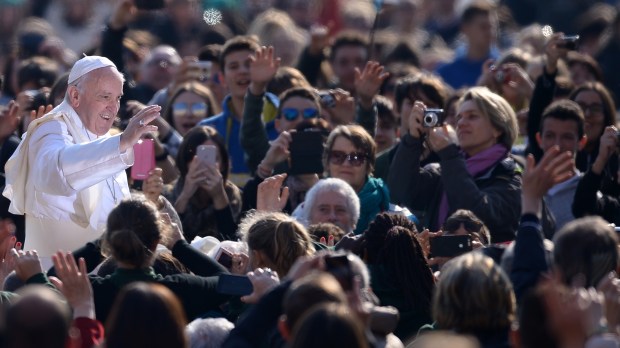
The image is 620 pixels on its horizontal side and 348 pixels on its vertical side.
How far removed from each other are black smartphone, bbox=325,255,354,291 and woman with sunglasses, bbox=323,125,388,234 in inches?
132

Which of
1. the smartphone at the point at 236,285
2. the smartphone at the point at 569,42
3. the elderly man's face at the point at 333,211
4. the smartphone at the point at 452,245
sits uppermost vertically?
the smartphone at the point at 569,42

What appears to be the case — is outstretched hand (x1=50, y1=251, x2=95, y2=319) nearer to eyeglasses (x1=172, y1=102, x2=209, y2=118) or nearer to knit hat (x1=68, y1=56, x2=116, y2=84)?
knit hat (x1=68, y1=56, x2=116, y2=84)

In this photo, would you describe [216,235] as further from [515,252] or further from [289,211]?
[515,252]

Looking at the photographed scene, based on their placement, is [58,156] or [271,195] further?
[271,195]

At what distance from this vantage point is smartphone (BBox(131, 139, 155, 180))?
9.29 metres

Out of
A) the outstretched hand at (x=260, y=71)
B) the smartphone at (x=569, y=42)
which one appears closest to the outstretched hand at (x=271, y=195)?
the outstretched hand at (x=260, y=71)

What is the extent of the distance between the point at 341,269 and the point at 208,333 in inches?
32.7

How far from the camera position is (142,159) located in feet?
30.9

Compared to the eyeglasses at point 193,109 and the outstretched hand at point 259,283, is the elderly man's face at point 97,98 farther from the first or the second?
the eyeglasses at point 193,109

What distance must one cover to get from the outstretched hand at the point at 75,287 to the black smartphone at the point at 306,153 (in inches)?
137

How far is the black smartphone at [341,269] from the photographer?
6082 millimetres

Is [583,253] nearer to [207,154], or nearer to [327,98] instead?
[207,154]

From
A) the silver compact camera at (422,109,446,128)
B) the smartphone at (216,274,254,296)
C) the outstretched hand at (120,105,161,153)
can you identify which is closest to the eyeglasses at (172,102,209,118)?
the silver compact camera at (422,109,446,128)

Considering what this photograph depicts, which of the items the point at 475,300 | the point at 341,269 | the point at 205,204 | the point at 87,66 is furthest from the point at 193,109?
the point at 475,300
